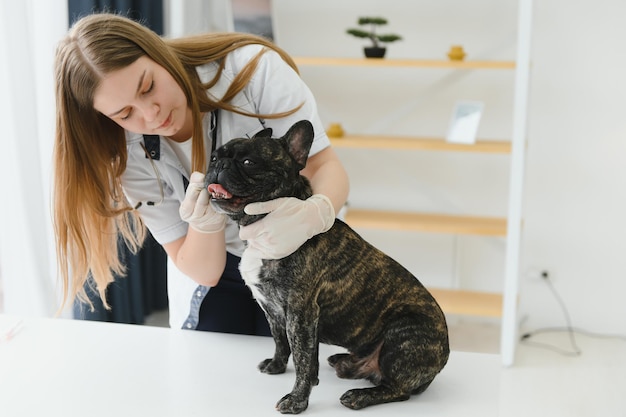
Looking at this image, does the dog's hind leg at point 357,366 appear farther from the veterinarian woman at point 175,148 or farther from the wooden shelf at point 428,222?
the wooden shelf at point 428,222

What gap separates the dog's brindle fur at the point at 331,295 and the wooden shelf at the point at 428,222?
6.11 ft

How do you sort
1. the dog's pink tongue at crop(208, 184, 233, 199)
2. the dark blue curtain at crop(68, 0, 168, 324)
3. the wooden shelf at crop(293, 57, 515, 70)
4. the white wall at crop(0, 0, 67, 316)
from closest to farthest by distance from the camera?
the dog's pink tongue at crop(208, 184, 233, 199) → the white wall at crop(0, 0, 67, 316) → the dark blue curtain at crop(68, 0, 168, 324) → the wooden shelf at crop(293, 57, 515, 70)

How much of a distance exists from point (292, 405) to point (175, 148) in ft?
2.07

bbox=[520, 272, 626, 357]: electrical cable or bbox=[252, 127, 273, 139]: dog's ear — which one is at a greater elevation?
bbox=[252, 127, 273, 139]: dog's ear

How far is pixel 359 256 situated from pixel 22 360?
26.6 inches

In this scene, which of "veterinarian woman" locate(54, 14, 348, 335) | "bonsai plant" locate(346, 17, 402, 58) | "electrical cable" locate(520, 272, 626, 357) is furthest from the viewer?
"electrical cable" locate(520, 272, 626, 357)

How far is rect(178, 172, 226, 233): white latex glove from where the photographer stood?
1123mm

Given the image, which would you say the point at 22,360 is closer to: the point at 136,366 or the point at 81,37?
the point at 136,366

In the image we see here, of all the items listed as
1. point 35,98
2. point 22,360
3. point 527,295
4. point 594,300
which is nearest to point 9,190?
point 35,98

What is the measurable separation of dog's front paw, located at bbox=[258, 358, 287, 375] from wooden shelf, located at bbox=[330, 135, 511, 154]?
182 centimetres

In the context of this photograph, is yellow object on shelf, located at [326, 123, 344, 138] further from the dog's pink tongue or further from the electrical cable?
the dog's pink tongue

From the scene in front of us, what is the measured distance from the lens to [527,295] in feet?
11.0

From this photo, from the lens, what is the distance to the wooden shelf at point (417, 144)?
9.32ft

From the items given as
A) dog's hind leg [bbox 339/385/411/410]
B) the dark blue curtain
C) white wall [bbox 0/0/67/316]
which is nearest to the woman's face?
dog's hind leg [bbox 339/385/411/410]
